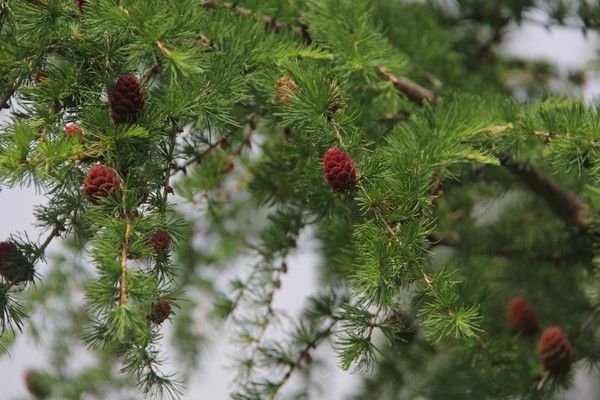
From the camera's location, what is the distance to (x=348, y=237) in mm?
1118

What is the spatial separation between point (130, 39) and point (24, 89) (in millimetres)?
97

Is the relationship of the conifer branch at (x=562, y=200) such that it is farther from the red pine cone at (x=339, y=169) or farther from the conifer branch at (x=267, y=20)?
the red pine cone at (x=339, y=169)

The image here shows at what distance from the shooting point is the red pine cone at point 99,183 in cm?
70

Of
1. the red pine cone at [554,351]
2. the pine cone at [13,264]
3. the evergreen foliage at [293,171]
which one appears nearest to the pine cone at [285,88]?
the evergreen foliage at [293,171]

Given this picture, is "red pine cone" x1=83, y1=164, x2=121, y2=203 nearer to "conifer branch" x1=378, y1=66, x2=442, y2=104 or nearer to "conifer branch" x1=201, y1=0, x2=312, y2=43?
"conifer branch" x1=201, y1=0, x2=312, y2=43

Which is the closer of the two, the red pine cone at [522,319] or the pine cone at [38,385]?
the red pine cone at [522,319]

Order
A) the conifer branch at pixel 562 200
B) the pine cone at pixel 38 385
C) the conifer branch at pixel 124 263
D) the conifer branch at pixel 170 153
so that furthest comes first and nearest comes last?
1. the pine cone at pixel 38 385
2. the conifer branch at pixel 562 200
3. the conifer branch at pixel 170 153
4. the conifer branch at pixel 124 263

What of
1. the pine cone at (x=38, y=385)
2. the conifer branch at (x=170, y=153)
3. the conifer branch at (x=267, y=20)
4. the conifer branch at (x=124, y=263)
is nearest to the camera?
the conifer branch at (x=124, y=263)

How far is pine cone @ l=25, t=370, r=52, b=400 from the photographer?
1.42 meters

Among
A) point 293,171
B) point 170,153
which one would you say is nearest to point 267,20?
point 293,171

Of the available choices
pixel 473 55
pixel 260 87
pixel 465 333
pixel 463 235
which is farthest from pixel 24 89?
pixel 473 55

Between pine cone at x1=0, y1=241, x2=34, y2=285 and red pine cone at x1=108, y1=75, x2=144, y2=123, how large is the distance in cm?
14

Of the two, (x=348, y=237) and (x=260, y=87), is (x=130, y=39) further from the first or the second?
(x=348, y=237)

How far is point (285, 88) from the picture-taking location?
802mm
